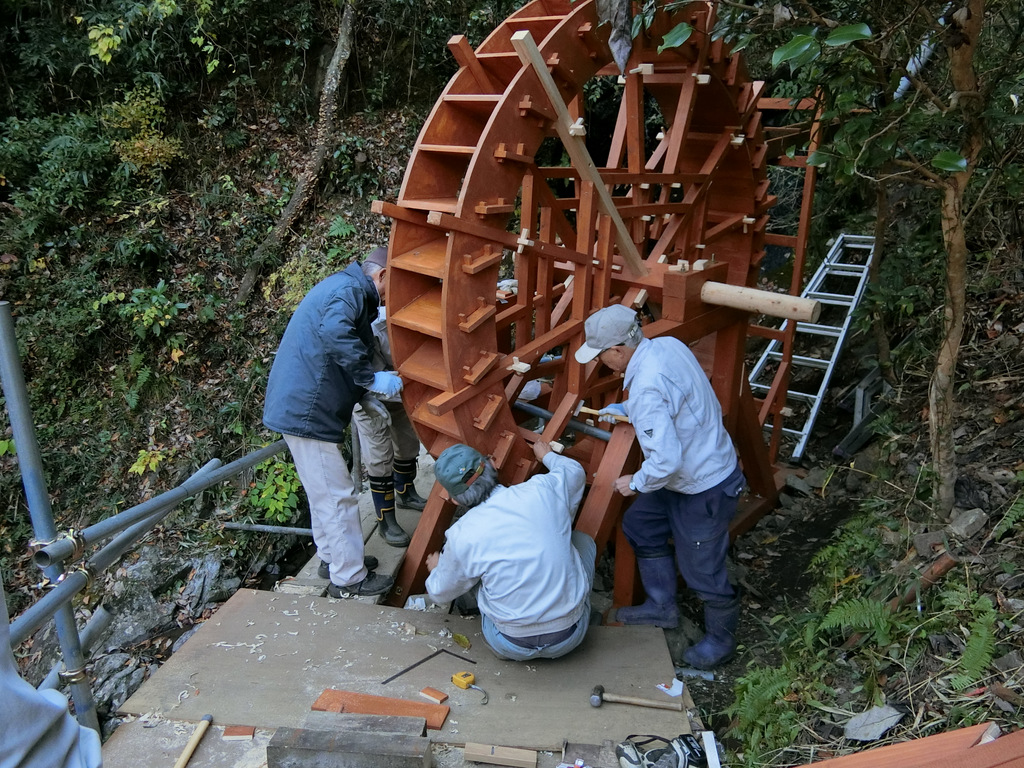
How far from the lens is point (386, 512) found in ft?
14.2

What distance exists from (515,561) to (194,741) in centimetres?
141

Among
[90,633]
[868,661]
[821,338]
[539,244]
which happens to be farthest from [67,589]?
[821,338]

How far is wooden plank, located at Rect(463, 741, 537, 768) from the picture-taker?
254cm

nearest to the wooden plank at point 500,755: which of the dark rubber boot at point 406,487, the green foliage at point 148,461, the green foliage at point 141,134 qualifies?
the dark rubber boot at point 406,487

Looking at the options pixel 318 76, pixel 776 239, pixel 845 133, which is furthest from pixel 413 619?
pixel 318 76

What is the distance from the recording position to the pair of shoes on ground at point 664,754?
2521mm

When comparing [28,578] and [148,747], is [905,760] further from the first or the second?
[28,578]

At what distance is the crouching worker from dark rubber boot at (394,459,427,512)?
1.46 meters

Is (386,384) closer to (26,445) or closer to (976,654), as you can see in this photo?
(26,445)

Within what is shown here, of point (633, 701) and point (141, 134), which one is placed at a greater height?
point (141, 134)

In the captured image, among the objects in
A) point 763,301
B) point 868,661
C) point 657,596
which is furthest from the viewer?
point 657,596

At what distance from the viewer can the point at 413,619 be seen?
11.5 ft

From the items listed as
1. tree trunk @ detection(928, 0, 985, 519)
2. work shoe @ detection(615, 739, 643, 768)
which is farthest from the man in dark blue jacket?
tree trunk @ detection(928, 0, 985, 519)

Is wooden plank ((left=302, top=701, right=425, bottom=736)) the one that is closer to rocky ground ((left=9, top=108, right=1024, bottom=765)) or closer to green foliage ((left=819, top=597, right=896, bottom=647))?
rocky ground ((left=9, top=108, right=1024, bottom=765))
